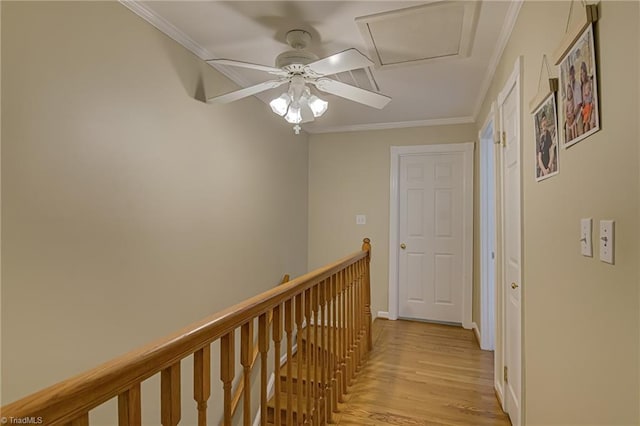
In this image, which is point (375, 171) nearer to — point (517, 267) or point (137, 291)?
point (517, 267)

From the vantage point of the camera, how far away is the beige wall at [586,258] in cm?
74

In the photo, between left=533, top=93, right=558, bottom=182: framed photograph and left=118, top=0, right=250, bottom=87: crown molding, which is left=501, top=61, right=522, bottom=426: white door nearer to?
left=533, top=93, right=558, bottom=182: framed photograph

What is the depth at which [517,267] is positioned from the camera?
5.87 feet

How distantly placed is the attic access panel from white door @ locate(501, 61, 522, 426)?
0.46m

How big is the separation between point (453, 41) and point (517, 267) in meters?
1.45

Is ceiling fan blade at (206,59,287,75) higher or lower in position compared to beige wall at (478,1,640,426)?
higher

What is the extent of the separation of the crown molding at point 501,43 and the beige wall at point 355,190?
97cm

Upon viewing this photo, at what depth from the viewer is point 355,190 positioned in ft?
13.4

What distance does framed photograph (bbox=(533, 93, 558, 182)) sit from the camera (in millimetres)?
1211

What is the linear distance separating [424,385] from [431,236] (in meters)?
1.82

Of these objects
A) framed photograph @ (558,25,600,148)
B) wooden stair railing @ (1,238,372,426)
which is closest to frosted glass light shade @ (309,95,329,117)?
wooden stair railing @ (1,238,372,426)

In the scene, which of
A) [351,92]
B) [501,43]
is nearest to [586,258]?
[351,92]

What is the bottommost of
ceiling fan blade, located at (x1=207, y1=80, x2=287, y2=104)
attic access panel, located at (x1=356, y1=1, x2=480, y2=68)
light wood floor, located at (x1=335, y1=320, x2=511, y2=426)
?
light wood floor, located at (x1=335, y1=320, x2=511, y2=426)

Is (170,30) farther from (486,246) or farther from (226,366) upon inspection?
(486,246)
